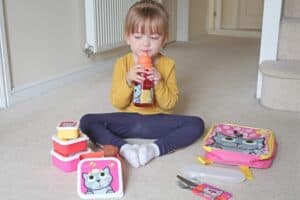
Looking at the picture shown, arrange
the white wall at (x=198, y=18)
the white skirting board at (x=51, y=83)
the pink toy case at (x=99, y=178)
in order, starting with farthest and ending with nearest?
the white wall at (x=198, y=18) < the white skirting board at (x=51, y=83) < the pink toy case at (x=99, y=178)

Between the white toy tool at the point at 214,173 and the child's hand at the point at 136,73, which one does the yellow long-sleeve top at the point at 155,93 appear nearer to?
the child's hand at the point at 136,73

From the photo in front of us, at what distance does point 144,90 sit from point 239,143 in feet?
1.09

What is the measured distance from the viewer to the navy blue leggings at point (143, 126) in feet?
4.17

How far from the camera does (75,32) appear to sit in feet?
7.09

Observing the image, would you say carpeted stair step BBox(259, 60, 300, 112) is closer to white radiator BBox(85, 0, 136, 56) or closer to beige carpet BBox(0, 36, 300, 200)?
beige carpet BBox(0, 36, 300, 200)

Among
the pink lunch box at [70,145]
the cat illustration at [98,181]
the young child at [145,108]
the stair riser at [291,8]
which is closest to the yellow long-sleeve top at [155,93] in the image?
the young child at [145,108]

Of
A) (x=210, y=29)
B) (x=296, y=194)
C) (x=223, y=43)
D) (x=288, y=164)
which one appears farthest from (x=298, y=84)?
(x=210, y=29)

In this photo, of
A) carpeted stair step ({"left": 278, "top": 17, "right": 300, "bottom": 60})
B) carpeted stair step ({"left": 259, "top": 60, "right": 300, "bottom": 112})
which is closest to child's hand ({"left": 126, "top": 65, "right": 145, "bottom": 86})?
carpeted stair step ({"left": 259, "top": 60, "right": 300, "bottom": 112})

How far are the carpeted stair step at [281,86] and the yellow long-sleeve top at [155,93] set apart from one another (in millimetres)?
542

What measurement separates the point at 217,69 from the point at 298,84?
0.88 m

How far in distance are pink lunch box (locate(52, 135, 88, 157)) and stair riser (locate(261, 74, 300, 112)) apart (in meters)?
0.93

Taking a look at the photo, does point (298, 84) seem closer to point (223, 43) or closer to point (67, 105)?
point (67, 105)

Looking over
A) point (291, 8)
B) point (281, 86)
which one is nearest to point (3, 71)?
point (281, 86)

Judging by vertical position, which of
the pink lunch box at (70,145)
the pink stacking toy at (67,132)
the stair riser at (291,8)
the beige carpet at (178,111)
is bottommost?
the beige carpet at (178,111)
